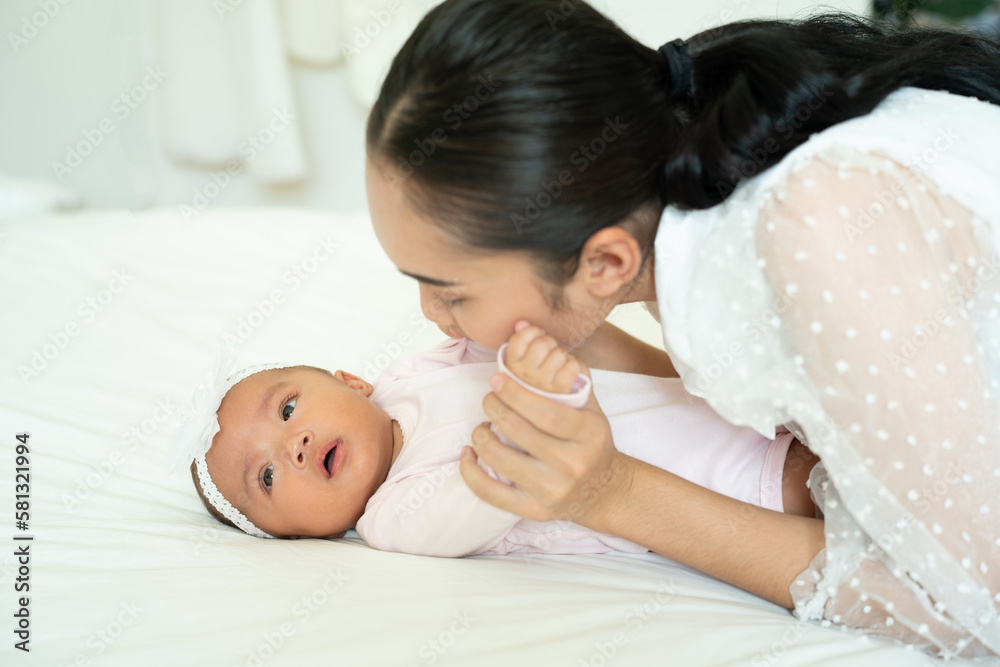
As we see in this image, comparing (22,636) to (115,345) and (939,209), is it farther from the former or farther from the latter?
(939,209)

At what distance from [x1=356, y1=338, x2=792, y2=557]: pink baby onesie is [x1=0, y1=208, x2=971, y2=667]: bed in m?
0.04

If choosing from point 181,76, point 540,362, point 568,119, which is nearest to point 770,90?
point 568,119

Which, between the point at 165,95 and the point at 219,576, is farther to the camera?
the point at 165,95

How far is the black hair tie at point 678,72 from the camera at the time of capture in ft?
3.04

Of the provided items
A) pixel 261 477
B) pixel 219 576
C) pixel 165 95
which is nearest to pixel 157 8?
pixel 165 95

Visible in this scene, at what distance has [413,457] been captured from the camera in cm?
125

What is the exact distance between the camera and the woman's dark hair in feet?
2.77

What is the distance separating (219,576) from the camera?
3.24 feet

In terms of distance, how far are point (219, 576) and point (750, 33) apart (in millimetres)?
898

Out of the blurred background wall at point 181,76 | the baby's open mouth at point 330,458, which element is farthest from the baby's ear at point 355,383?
the blurred background wall at point 181,76

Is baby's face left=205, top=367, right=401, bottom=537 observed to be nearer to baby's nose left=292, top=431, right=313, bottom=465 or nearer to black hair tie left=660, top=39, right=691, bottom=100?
baby's nose left=292, top=431, right=313, bottom=465

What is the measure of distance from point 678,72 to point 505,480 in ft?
1.73

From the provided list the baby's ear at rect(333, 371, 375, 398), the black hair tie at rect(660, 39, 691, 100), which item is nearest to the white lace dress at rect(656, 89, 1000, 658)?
the black hair tie at rect(660, 39, 691, 100)

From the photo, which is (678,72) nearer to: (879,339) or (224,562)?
(879,339)
